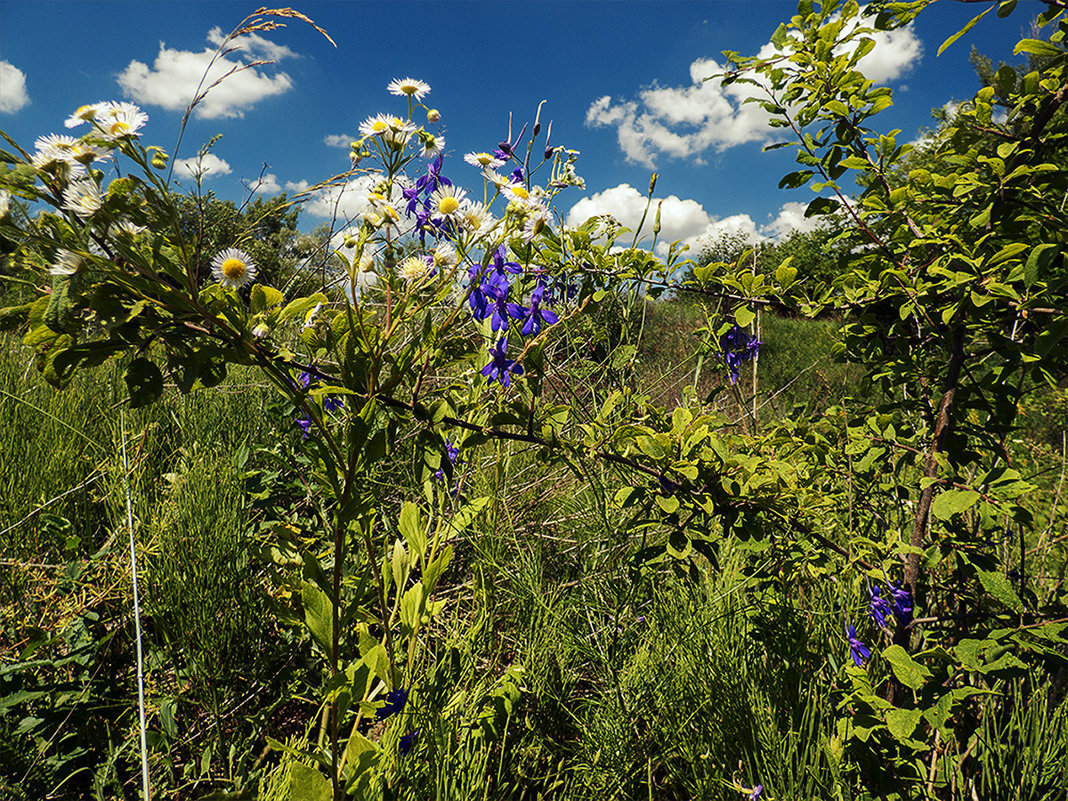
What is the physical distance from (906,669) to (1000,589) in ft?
0.72

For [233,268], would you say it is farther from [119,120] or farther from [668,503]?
[668,503]

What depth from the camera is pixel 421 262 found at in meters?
0.84

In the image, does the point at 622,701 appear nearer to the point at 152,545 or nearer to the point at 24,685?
the point at 152,545

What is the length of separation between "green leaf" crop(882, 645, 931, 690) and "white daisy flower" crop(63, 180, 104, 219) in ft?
4.23

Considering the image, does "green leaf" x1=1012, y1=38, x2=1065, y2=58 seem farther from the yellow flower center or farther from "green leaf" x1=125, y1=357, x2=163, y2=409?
"green leaf" x1=125, y1=357, x2=163, y2=409

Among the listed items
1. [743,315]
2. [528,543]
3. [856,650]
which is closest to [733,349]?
[743,315]

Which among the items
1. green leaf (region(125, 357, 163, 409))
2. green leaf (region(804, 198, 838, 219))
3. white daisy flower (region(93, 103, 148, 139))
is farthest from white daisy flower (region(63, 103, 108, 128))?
green leaf (region(804, 198, 838, 219))

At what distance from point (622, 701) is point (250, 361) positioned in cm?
119

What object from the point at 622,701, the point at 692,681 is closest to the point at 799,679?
the point at 692,681

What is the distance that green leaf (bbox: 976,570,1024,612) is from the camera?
0.94 m

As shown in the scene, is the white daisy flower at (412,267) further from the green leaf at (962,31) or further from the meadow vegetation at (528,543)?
the green leaf at (962,31)

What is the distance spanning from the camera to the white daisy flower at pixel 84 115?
0.60 meters

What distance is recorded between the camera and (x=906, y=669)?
3.12ft

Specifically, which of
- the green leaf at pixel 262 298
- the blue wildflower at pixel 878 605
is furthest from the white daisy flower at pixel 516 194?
the blue wildflower at pixel 878 605
